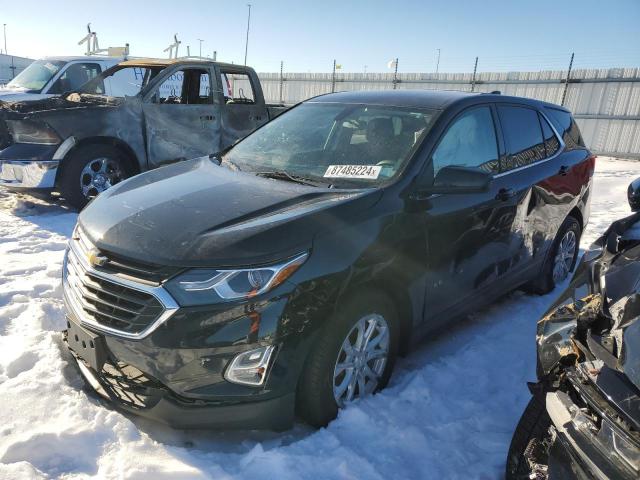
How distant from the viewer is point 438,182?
2.82 m

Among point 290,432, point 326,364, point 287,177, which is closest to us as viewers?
point 326,364

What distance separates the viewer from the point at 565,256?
15.4 ft

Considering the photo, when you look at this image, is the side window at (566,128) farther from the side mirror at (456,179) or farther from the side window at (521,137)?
the side mirror at (456,179)

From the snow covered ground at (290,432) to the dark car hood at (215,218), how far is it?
0.85 metres

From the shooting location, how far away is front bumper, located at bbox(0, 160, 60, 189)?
573 centimetres

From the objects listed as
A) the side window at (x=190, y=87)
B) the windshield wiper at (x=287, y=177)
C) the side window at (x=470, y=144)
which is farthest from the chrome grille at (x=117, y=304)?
the side window at (x=190, y=87)

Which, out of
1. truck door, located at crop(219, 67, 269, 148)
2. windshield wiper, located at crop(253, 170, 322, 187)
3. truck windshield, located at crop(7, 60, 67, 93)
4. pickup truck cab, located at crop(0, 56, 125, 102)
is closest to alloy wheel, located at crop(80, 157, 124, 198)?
truck door, located at crop(219, 67, 269, 148)

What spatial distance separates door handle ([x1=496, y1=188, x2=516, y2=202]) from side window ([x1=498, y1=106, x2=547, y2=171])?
0.56 feet

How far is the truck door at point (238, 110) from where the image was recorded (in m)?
7.22

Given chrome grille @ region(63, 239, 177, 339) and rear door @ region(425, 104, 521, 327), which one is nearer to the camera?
chrome grille @ region(63, 239, 177, 339)

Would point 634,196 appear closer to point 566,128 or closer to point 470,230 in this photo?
point 470,230

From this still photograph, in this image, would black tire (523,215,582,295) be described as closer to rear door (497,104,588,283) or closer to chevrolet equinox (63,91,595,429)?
rear door (497,104,588,283)

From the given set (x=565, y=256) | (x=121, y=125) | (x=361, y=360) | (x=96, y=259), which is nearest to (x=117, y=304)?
(x=96, y=259)

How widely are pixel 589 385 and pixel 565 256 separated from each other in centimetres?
342
